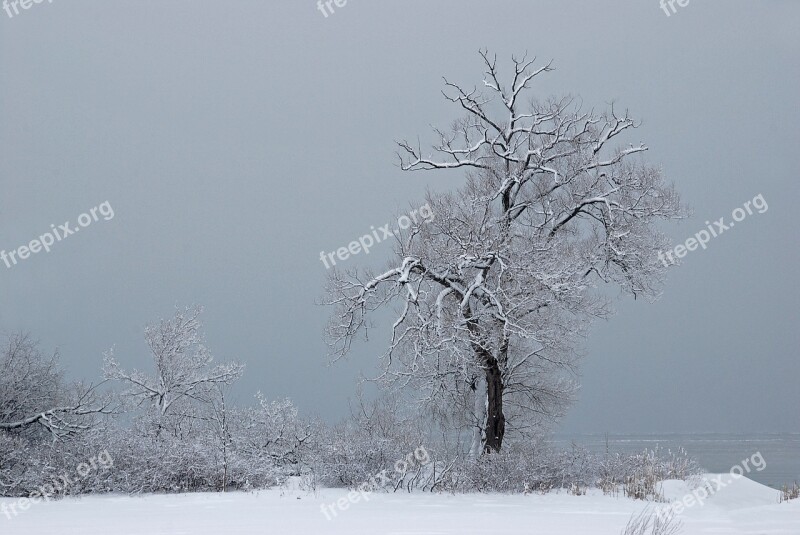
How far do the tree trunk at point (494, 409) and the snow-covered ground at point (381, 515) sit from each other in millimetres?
2767

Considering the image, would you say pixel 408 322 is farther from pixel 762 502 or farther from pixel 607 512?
pixel 762 502

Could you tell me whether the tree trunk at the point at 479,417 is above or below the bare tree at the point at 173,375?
below

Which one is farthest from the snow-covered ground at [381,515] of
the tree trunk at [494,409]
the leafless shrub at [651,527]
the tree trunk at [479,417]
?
the tree trunk at [479,417]

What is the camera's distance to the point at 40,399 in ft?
64.1

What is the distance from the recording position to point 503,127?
708 inches

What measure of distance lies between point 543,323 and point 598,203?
3286mm

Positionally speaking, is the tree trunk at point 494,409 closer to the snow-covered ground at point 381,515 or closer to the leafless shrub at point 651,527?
the snow-covered ground at point 381,515

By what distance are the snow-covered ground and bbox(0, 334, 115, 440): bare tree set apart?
4194 mm

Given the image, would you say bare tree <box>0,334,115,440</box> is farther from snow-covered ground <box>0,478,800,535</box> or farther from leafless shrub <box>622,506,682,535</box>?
leafless shrub <box>622,506,682,535</box>

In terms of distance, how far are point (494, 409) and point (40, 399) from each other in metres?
12.0

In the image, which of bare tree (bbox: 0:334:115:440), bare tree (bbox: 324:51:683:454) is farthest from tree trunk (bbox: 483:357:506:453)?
bare tree (bbox: 0:334:115:440)

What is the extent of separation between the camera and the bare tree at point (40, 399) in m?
18.7

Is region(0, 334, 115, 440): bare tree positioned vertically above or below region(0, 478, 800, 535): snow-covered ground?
above

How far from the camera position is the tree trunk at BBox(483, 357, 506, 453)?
17812 mm
